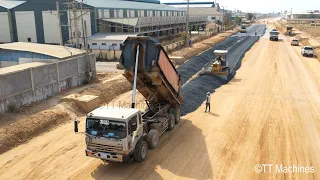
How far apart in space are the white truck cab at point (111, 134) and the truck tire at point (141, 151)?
1.59 feet

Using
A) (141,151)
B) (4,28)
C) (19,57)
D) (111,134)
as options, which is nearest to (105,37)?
(4,28)

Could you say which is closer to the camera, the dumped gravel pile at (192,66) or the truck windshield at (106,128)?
the truck windshield at (106,128)

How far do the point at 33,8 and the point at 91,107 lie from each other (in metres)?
33.7

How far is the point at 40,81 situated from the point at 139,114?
10.7 m

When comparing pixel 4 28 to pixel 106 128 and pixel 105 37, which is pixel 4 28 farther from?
pixel 106 128

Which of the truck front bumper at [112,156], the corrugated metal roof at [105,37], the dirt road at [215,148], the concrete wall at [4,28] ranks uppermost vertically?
the concrete wall at [4,28]

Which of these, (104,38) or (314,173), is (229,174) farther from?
(104,38)

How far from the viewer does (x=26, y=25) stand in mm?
47531

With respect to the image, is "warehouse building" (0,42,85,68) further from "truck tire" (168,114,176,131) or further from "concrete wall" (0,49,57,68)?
"truck tire" (168,114,176,131)

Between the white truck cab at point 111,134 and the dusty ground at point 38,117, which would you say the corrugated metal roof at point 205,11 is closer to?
the dusty ground at point 38,117

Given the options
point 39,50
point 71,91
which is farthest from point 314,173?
point 39,50

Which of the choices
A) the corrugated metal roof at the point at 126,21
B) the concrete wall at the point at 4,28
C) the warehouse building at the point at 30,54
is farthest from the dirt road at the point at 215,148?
the concrete wall at the point at 4,28

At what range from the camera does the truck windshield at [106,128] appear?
1136 cm

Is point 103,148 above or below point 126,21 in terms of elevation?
below
